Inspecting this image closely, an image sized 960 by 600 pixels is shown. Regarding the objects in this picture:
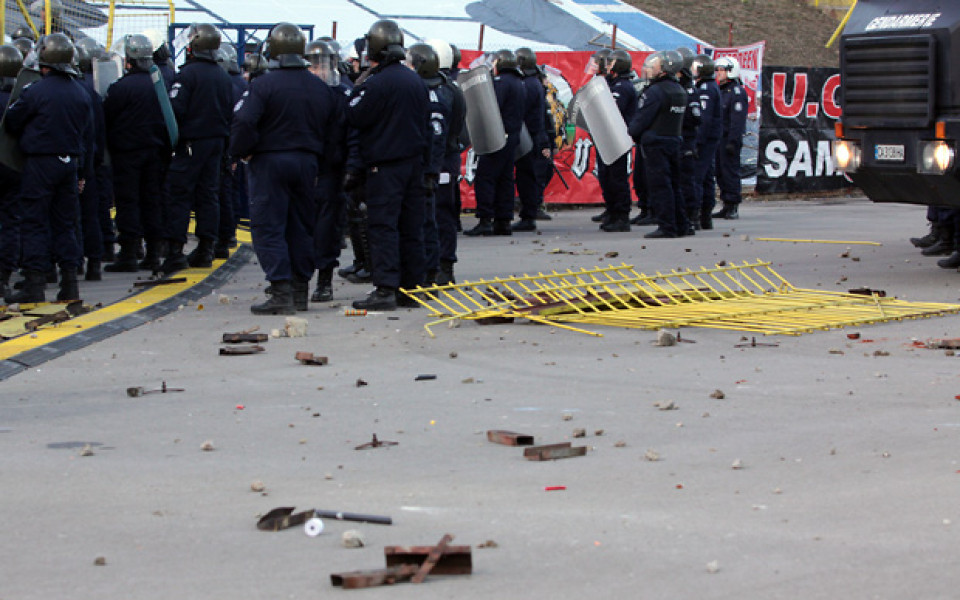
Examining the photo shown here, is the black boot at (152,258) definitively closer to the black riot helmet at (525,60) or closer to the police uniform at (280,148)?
the police uniform at (280,148)

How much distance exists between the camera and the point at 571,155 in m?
23.1

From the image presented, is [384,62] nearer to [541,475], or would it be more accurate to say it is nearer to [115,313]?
[115,313]

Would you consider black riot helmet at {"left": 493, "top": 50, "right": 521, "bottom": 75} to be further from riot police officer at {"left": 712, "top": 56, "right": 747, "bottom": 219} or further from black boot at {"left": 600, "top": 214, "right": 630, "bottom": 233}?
riot police officer at {"left": 712, "top": 56, "right": 747, "bottom": 219}

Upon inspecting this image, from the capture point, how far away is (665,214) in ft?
56.8

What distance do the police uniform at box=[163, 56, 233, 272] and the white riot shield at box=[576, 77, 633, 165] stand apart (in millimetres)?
5956

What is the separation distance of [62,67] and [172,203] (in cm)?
253

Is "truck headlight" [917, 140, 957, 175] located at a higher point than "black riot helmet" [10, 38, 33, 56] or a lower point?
lower

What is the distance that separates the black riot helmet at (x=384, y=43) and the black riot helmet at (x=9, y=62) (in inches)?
127

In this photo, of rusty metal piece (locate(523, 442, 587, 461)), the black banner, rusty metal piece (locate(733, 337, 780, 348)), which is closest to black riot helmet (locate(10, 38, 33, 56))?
rusty metal piece (locate(733, 337, 780, 348))

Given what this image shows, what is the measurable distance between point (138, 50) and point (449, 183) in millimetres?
3428

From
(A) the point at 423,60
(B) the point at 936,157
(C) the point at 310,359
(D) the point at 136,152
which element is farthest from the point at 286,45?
(B) the point at 936,157

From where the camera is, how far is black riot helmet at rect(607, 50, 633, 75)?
61.6ft

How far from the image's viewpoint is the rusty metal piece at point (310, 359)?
848 cm

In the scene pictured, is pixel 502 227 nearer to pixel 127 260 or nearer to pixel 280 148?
pixel 127 260
